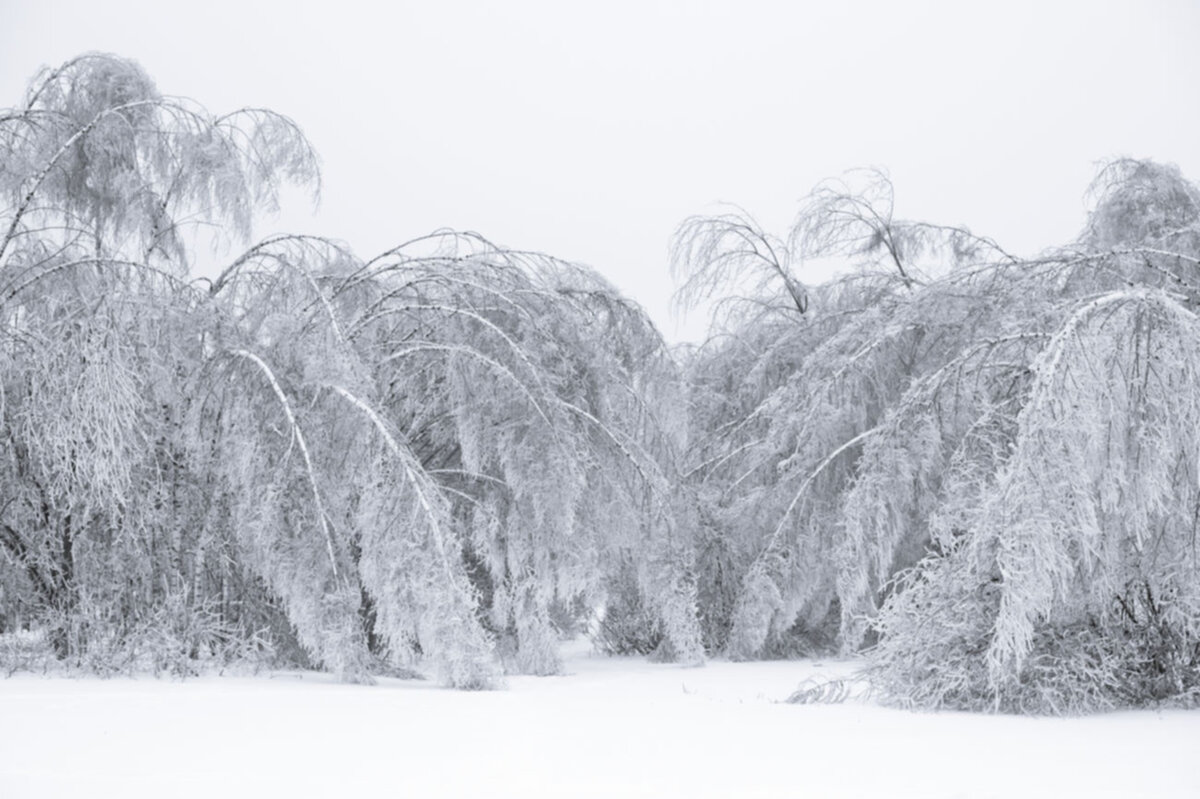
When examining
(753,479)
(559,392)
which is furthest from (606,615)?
(559,392)

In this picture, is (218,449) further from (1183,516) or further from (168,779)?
(1183,516)

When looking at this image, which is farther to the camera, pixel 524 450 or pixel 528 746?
pixel 524 450

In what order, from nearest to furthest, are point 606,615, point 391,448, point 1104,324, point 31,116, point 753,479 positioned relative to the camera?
1. point 1104,324
2. point 391,448
3. point 31,116
4. point 753,479
5. point 606,615

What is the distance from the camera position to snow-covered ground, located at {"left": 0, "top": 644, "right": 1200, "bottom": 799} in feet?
14.6

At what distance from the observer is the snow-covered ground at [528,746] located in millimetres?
4453

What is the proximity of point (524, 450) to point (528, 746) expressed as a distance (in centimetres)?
328

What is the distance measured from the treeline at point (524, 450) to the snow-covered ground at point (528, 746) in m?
0.50

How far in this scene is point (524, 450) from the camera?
27.2 feet

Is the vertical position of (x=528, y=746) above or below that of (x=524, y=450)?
below

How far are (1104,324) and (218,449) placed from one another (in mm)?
5083

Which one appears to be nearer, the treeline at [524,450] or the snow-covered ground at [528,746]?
the snow-covered ground at [528,746]

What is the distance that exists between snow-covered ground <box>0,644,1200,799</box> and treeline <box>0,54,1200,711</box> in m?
0.50

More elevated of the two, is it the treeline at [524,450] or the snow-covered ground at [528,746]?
the treeline at [524,450]

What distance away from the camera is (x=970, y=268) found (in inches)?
346
